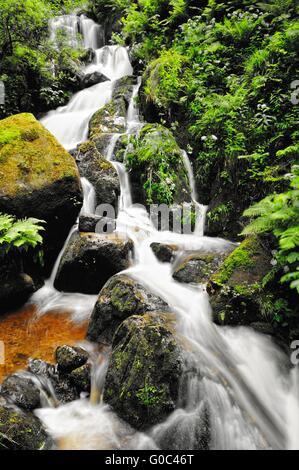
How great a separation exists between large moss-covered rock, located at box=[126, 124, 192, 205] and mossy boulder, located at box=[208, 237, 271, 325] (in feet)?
9.46

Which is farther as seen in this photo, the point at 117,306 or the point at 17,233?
the point at 17,233

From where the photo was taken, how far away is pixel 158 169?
788 cm

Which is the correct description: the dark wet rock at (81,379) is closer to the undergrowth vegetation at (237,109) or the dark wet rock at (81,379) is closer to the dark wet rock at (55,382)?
the dark wet rock at (55,382)

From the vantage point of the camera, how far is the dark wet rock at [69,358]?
14.2 feet

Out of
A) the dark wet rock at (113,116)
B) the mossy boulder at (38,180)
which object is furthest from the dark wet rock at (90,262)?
the dark wet rock at (113,116)

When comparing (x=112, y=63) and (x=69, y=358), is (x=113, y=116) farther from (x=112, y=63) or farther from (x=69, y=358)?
(x=69, y=358)

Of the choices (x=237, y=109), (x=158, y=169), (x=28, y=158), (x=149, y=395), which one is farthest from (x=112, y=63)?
(x=149, y=395)

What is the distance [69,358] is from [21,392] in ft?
2.29

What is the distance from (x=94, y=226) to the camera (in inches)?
260

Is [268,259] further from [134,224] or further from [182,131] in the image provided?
[182,131]

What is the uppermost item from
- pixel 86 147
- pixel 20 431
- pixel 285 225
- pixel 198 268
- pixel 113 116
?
pixel 113 116
